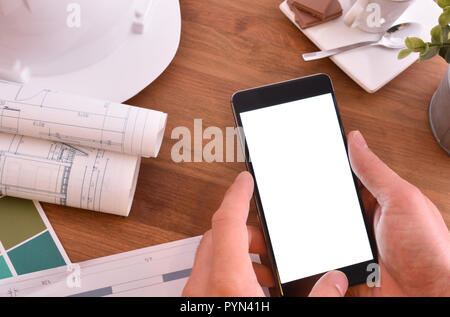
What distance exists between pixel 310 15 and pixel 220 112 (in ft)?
0.59

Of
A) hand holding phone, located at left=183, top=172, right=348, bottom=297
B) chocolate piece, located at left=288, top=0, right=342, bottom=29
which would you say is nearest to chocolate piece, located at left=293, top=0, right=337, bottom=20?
chocolate piece, located at left=288, top=0, right=342, bottom=29

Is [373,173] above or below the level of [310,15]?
below

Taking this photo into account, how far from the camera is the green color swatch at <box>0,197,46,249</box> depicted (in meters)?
0.48

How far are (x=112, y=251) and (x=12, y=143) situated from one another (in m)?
0.18

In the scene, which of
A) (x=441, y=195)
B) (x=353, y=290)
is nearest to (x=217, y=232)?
(x=353, y=290)

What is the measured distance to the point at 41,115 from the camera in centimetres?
45

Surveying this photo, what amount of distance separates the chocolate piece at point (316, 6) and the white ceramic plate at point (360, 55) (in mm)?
16

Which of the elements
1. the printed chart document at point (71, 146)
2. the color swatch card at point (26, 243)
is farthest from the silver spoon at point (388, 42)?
the color swatch card at point (26, 243)

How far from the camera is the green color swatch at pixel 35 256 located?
1.57ft

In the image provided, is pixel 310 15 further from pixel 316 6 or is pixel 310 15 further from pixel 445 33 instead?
→ pixel 445 33

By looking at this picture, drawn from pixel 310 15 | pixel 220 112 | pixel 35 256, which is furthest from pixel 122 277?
pixel 310 15

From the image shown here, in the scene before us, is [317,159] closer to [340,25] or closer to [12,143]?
[340,25]

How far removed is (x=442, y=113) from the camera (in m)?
0.50
